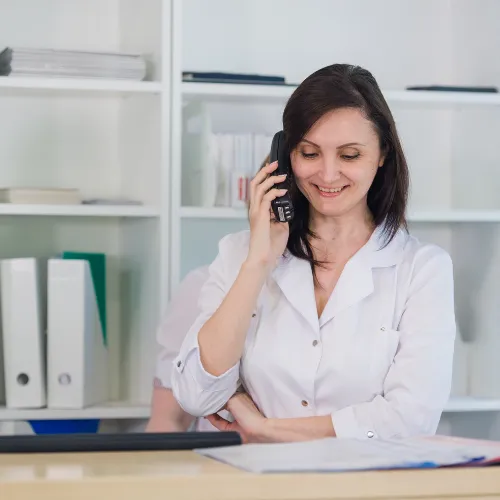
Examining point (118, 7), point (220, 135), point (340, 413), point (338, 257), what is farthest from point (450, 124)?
point (340, 413)

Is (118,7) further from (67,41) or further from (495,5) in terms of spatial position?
(495,5)

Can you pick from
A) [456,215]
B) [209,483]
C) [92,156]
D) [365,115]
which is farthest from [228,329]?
[92,156]

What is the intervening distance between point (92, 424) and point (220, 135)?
0.90 m

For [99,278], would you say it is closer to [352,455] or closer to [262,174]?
[262,174]

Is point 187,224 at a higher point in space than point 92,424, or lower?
higher

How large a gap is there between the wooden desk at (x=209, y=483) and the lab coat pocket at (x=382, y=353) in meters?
0.96

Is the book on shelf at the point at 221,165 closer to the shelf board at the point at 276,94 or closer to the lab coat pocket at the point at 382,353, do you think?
the shelf board at the point at 276,94

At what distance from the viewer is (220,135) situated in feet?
9.69

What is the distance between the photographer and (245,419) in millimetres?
2051

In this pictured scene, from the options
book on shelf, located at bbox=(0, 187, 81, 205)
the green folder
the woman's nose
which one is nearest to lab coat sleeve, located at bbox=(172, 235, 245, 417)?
the woman's nose

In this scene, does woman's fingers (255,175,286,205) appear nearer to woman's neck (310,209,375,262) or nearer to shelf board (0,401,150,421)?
woman's neck (310,209,375,262)

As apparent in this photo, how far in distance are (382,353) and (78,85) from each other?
1234 mm

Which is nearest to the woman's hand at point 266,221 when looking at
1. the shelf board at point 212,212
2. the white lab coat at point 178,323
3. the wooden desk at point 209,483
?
the white lab coat at point 178,323

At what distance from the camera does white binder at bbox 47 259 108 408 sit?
2.81 m
